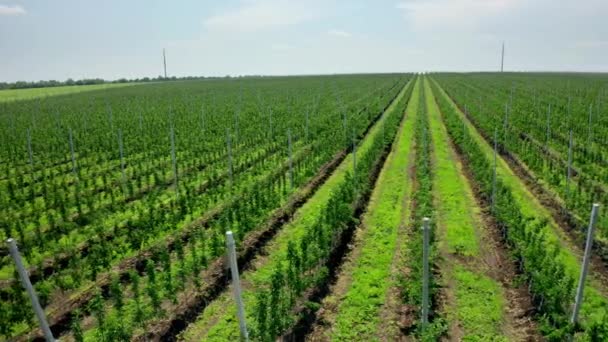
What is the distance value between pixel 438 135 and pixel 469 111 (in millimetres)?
10097

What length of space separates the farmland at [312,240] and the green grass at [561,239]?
0.15ft

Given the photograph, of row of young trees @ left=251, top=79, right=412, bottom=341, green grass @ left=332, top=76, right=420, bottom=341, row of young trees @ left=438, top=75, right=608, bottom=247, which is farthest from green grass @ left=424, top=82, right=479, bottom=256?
row of young trees @ left=438, top=75, right=608, bottom=247

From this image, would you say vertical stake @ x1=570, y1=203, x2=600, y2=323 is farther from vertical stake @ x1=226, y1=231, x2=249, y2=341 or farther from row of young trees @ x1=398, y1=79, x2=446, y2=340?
vertical stake @ x1=226, y1=231, x2=249, y2=341

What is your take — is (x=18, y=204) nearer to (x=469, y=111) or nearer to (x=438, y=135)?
(x=438, y=135)

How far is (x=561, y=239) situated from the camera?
10.9 m

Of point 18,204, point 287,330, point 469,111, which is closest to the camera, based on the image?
point 287,330

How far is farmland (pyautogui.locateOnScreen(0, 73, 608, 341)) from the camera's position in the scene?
765 centimetres

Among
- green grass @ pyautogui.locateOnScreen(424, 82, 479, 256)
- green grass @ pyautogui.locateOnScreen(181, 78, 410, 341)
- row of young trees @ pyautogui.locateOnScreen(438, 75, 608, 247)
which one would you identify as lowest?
green grass @ pyautogui.locateOnScreen(181, 78, 410, 341)

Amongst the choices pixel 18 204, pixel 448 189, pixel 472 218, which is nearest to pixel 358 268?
pixel 472 218

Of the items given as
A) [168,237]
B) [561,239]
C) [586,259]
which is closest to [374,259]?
A: [586,259]

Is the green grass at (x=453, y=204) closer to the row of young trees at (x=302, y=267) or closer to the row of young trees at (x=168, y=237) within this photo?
the row of young trees at (x=302, y=267)

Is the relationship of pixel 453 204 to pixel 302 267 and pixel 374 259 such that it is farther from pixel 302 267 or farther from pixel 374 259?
pixel 302 267

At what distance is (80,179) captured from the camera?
17.1m

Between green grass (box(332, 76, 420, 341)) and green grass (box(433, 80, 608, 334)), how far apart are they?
328cm
